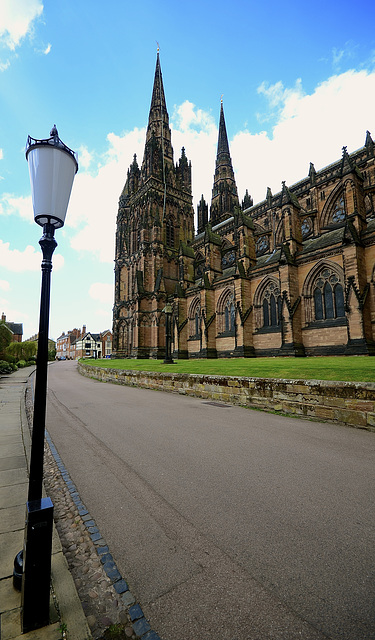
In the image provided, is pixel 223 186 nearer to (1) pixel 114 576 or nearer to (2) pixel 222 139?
(2) pixel 222 139

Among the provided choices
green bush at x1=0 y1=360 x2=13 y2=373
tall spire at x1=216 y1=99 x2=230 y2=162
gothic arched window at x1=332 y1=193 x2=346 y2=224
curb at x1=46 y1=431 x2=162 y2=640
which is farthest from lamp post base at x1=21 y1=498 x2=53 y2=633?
tall spire at x1=216 y1=99 x2=230 y2=162

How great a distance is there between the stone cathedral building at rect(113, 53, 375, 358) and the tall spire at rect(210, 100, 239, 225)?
24cm

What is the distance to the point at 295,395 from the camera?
301 inches

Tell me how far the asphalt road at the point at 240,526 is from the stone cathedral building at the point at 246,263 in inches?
588

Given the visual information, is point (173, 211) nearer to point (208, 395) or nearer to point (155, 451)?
point (208, 395)

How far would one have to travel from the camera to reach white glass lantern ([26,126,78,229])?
2.36 meters

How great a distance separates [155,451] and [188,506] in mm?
1947

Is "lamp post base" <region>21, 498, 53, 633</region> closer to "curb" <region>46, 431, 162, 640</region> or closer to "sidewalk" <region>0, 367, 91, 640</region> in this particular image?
"sidewalk" <region>0, 367, 91, 640</region>

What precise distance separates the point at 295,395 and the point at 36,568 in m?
7.06

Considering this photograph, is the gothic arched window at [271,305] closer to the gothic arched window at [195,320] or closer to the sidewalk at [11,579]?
the gothic arched window at [195,320]

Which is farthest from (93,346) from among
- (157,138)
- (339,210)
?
(339,210)

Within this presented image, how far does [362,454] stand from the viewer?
4668 mm

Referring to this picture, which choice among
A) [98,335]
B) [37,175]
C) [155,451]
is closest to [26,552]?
[37,175]

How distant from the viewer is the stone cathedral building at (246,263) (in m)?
19.2
